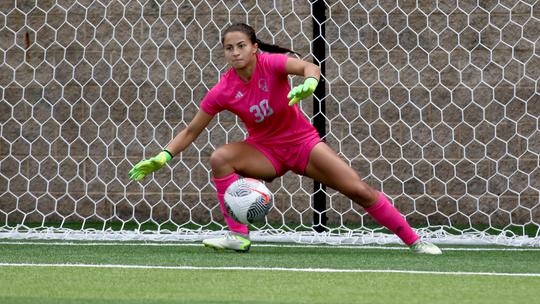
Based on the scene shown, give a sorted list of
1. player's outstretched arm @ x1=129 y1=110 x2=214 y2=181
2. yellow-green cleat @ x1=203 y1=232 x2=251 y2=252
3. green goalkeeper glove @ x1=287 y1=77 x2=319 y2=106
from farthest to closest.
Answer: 1. player's outstretched arm @ x1=129 y1=110 x2=214 y2=181
2. yellow-green cleat @ x1=203 y1=232 x2=251 y2=252
3. green goalkeeper glove @ x1=287 y1=77 x2=319 y2=106

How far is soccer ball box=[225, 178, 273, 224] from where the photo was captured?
5.44 m

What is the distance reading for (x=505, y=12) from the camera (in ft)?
26.0

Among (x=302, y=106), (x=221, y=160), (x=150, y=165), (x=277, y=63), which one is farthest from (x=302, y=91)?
(x=302, y=106)

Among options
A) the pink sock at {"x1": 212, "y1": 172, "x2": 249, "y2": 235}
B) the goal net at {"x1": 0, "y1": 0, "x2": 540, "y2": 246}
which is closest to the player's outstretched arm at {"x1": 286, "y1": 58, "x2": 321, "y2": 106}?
the pink sock at {"x1": 212, "y1": 172, "x2": 249, "y2": 235}

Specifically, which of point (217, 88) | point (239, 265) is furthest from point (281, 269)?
point (217, 88)

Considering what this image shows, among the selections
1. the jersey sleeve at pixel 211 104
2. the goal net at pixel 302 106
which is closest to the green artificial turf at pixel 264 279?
the jersey sleeve at pixel 211 104

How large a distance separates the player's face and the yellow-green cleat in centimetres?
86

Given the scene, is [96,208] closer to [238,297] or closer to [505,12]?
[505,12]

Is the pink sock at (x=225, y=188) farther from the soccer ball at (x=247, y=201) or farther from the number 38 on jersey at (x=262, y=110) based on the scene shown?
the number 38 on jersey at (x=262, y=110)

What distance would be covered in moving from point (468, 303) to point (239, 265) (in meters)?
1.47

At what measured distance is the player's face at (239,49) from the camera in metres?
5.68

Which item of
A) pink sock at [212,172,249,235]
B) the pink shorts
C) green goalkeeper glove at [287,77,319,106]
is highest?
green goalkeeper glove at [287,77,319,106]

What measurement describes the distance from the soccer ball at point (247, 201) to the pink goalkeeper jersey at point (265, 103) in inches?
14.8

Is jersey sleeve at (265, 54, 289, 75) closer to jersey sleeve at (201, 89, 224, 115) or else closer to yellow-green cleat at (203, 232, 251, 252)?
jersey sleeve at (201, 89, 224, 115)
